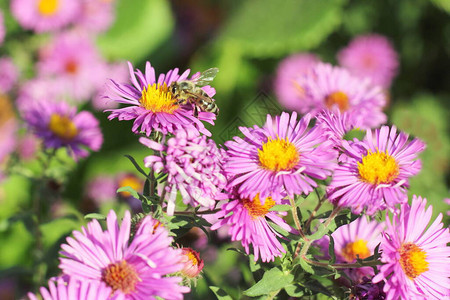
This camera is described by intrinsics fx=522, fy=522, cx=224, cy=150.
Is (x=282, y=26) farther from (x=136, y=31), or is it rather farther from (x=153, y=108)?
(x=153, y=108)

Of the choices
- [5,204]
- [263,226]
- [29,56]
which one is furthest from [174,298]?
[29,56]

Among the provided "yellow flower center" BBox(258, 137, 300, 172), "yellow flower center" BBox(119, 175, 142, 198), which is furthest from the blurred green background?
"yellow flower center" BBox(258, 137, 300, 172)

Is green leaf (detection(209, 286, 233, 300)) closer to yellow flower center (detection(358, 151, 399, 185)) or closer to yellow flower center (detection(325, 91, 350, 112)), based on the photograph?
yellow flower center (detection(358, 151, 399, 185))

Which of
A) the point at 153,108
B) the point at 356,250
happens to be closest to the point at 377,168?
the point at 356,250

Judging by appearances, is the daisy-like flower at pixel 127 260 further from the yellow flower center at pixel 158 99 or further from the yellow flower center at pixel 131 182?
the yellow flower center at pixel 131 182

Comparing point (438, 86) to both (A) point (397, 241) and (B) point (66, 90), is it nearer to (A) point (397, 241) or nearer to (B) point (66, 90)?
(B) point (66, 90)

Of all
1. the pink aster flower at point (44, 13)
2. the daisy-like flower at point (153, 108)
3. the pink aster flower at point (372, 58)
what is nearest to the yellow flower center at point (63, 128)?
the daisy-like flower at point (153, 108)
